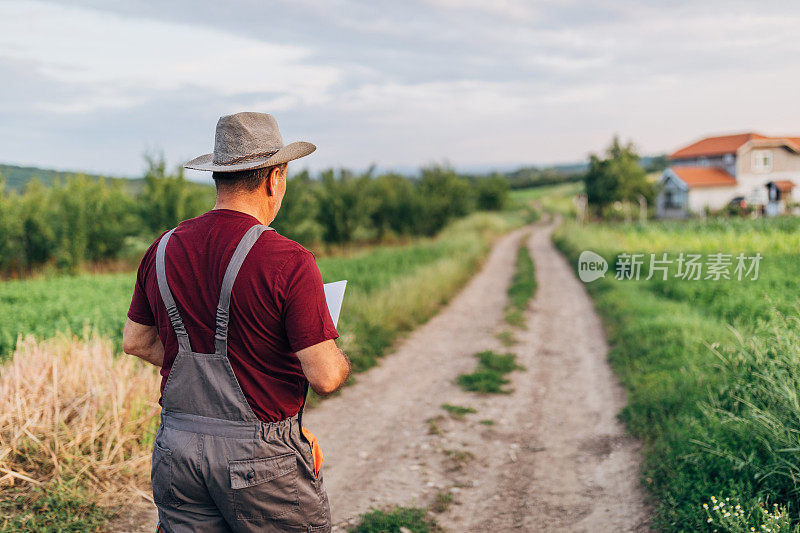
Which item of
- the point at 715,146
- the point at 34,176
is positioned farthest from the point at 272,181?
the point at 715,146

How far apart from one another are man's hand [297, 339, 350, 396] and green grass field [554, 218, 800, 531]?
2616 mm

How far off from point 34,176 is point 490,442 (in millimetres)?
20603

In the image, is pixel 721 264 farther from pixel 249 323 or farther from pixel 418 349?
pixel 249 323

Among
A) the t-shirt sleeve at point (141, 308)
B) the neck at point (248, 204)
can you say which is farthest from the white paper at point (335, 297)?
the t-shirt sleeve at point (141, 308)

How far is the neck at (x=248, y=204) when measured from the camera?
212cm

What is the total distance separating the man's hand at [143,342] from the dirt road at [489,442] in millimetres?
2368

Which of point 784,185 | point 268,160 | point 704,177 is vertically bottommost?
point 268,160

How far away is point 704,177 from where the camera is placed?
43.3 metres

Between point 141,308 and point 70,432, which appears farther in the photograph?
point 70,432

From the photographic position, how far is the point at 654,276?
14.6 meters

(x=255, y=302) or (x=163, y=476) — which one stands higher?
(x=255, y=302)

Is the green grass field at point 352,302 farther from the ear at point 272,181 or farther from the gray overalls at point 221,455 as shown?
the ear at point 272,181

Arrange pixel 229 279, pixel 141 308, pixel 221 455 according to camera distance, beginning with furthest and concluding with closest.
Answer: pixel 141 308, pixel 221 455, pixel 229 279

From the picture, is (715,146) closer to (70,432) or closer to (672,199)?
(672,199)
